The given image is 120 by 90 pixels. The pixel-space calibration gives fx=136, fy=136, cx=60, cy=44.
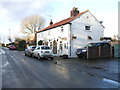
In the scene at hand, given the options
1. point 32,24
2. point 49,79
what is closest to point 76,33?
point 49,79

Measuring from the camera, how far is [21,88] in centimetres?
568

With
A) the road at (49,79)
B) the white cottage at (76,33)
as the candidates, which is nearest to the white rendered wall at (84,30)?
the white cottage at (76,33)

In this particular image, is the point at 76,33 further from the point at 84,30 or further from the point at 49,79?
the point at 49,79

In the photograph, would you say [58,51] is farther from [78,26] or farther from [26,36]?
[26,36]

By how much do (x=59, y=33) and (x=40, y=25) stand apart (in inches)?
1078

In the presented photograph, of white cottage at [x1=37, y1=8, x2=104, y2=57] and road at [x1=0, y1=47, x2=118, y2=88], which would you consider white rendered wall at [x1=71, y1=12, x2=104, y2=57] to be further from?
road at [x1=0, y1=47, x2=118, y2=88]

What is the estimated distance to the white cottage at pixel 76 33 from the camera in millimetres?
21562

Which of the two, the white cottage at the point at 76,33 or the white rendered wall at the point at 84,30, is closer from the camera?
the white cottage at the point at 76,33

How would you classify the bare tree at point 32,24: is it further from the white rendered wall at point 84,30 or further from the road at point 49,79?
the road at point 49,79

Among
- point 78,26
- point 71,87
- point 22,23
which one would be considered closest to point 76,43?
point 78,26

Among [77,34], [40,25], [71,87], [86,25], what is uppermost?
[40,25]

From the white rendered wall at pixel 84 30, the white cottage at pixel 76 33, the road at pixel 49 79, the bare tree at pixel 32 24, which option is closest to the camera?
the road at pixel 49 79

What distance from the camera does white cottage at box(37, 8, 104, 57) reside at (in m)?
21.6

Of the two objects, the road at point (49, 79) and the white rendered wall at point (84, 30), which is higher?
the white rendered wall at point (84, 30)
